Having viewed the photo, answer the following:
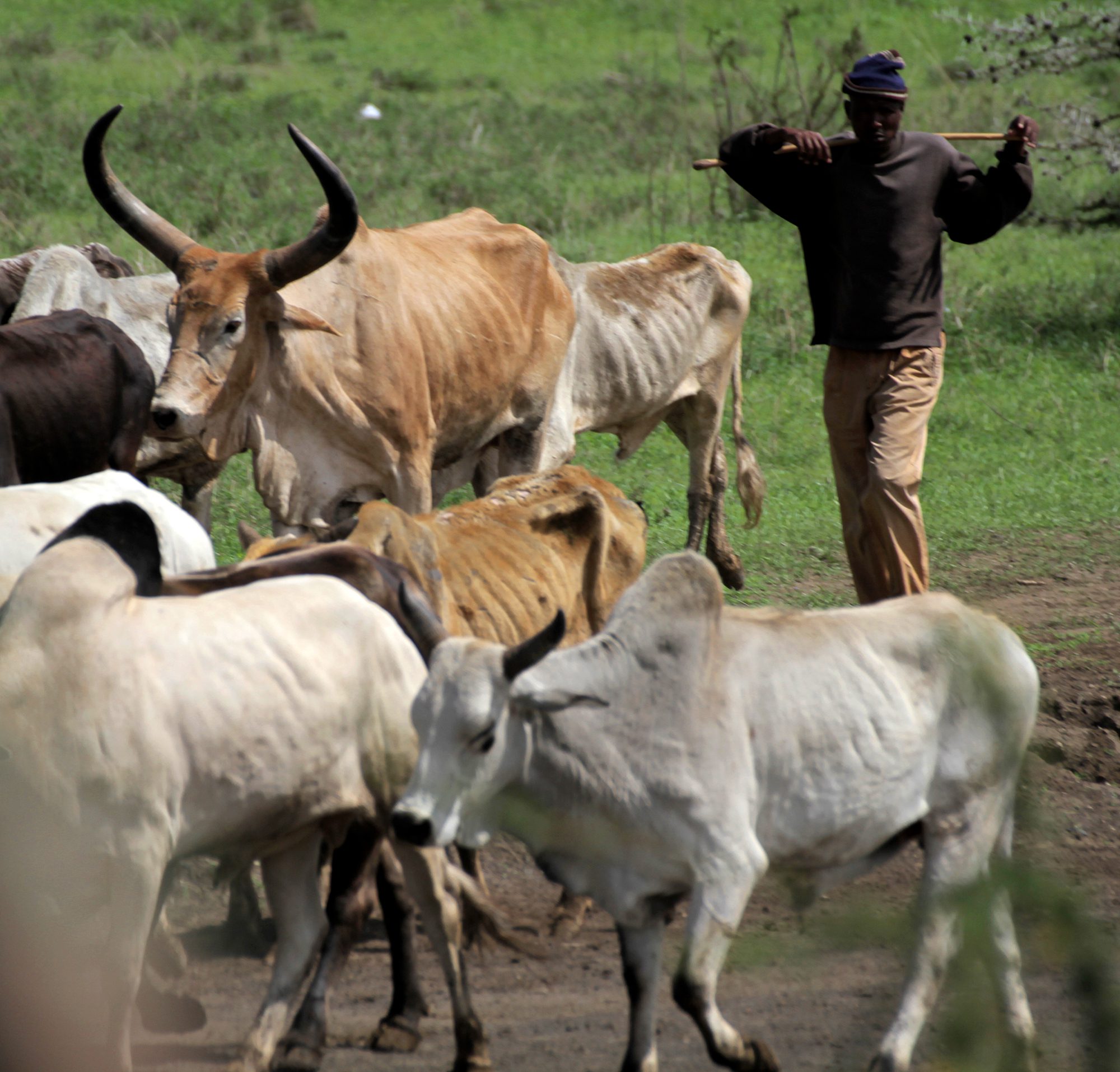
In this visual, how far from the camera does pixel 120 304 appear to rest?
299 inches

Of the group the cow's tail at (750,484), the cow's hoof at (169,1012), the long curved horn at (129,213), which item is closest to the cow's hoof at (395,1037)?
the cow's hoof at (169,1012)

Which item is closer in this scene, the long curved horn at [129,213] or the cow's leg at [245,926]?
the cow's leg at [245,926]

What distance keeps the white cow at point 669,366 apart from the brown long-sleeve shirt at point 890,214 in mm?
2214

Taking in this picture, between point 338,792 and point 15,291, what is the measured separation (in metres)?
4.91

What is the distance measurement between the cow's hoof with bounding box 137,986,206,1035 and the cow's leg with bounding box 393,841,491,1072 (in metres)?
0.65

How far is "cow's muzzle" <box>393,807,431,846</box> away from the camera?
121 inches

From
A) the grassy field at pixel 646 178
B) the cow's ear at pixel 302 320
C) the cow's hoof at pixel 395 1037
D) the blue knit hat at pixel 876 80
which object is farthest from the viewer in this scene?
the grassy field at pixel 646 178

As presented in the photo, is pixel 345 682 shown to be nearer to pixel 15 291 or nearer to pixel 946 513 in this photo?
pixel 15 291

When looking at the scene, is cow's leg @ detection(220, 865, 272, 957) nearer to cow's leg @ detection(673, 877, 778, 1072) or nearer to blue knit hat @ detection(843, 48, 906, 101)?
cow's leg @ detection(673, 877, 778, 1072)

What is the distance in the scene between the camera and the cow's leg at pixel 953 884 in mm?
3328

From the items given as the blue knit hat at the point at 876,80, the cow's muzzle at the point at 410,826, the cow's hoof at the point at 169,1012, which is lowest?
the cow's hoof at the point at 169,1012

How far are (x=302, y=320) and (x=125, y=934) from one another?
2.98 meters

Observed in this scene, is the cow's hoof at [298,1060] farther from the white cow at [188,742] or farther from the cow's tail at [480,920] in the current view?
the cow's tail at [480,920]

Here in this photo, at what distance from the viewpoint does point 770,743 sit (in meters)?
3.44
